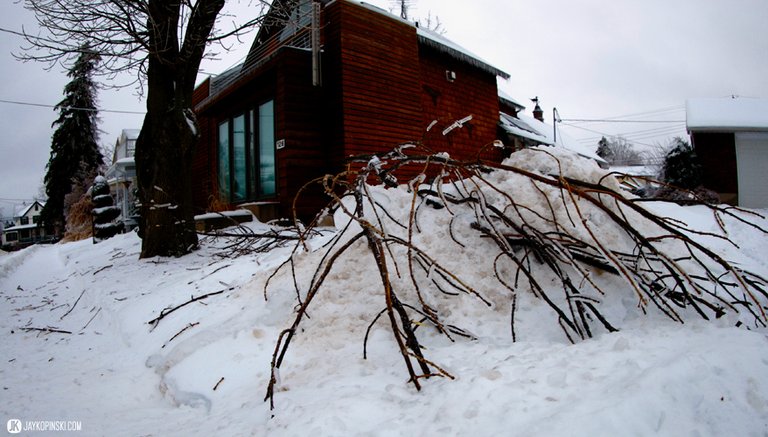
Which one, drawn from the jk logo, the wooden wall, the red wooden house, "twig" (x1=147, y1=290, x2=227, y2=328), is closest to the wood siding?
the red wooden house

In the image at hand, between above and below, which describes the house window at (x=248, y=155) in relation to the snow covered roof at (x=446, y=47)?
below

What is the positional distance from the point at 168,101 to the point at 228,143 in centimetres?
474

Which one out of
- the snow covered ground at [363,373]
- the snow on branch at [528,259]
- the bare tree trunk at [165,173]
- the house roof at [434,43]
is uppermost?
the house roof at [434,43]

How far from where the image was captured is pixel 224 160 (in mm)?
11281

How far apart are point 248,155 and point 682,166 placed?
1533 cm

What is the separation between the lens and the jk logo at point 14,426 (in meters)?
1.90

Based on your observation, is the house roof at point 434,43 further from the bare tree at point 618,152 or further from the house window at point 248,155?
the bare tree at point 618,152

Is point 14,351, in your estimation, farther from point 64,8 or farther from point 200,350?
point 64,8

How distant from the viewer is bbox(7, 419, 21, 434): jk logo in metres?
1.90

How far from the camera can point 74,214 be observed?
2252 cm

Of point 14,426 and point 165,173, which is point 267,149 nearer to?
point 165,173

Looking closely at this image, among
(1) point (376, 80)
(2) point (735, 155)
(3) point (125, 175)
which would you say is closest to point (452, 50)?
(1) point (376, 80)

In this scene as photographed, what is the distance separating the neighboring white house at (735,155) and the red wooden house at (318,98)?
11289mm

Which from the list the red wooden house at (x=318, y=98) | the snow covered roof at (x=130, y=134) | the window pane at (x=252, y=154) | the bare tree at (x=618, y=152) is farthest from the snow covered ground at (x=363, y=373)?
the bare tree at (x=618, y=152)
